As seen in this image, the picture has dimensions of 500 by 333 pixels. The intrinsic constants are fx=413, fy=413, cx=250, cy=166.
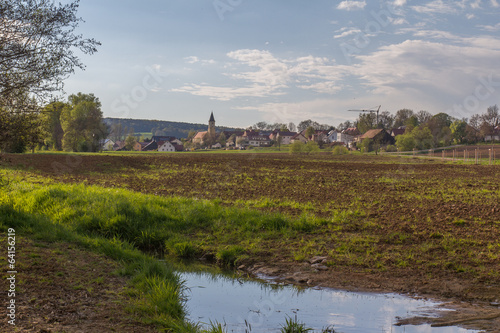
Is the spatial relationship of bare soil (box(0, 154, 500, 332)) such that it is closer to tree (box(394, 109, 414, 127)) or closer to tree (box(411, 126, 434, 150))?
tree (box(411, 126, 434, 150))

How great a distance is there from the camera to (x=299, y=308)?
7.16m

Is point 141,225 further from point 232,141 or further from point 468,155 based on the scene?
point 232,141

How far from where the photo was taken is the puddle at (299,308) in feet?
20.9

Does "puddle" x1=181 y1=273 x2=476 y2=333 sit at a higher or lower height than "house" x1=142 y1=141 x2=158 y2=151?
lower

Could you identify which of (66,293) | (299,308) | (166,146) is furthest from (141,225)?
(166,146)

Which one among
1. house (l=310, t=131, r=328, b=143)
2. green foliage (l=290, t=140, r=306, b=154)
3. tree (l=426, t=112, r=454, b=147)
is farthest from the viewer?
house (l=310, t=131, r=328, b=143)

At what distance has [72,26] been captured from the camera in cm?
1188

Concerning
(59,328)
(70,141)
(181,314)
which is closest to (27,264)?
(59,328)

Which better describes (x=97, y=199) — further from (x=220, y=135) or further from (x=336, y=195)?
(x=220, y=135)

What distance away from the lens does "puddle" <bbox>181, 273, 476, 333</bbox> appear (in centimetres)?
638

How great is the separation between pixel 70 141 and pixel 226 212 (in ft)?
254

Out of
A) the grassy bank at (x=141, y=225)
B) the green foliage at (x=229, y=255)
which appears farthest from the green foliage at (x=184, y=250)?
the green foliage at (x=229, y=255)

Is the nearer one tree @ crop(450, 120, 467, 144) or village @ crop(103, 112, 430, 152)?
tree @ crop(450, 120, 467, 144)

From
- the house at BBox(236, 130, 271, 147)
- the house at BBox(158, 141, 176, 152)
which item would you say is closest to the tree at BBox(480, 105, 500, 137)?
the house at BBox(236, 130, 271, 147)
